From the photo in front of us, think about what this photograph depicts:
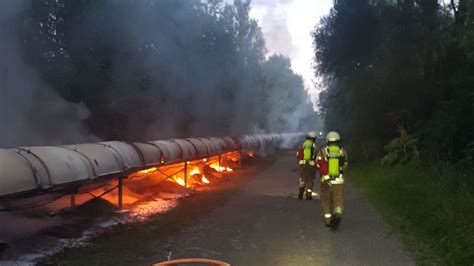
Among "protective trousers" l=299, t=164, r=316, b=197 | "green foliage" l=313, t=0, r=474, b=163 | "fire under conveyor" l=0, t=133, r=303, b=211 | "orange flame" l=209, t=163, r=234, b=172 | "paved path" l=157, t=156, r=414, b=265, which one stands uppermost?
"green foliage" l=313, t=0, r=474, b=163

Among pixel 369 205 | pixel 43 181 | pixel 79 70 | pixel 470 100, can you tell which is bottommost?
pixel 369 205

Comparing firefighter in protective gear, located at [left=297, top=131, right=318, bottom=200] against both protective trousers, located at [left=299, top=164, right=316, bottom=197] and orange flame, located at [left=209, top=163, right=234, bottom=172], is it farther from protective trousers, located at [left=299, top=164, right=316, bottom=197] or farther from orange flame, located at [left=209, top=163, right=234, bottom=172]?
orange flame, located at [left=209, top=163, right=234, bottom=172]

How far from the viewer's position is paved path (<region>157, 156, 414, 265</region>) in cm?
691

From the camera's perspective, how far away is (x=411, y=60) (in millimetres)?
19438

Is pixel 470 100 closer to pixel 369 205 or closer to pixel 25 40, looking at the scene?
pixel 369 205

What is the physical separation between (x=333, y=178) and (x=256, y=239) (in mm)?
2137

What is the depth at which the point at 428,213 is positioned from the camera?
9.28m

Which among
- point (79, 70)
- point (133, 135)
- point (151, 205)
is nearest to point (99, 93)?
point (79, 70)

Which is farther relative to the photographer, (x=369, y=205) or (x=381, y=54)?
(x=381, y=54)

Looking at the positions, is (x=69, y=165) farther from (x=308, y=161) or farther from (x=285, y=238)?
(x=308, y=161)

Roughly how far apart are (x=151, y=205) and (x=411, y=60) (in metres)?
13.0

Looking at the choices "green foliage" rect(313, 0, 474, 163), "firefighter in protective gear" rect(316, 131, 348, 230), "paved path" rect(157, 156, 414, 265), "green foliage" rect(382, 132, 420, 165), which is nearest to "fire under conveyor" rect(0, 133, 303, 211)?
"paved path" rect(157, 156, 414, 265)

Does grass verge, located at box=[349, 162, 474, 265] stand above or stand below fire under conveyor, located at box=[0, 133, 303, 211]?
below

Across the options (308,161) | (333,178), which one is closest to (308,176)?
(308,161)
